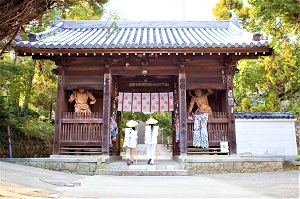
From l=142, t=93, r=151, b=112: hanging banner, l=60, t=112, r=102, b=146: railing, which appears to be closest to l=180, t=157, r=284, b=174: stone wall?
l=60, t=112, r=102, b=146: railing

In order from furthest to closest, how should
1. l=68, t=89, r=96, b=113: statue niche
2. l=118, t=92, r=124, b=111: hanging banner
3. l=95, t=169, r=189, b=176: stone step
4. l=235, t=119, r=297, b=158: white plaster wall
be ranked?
l=118, t=92, r=124, b=111: hanging banner
l=68, t=89, r=96, b=113: statue niche
l=235, t=119, r=297, b=158: white plaster wall
l=95, t=169, r=189, b=176: stone step

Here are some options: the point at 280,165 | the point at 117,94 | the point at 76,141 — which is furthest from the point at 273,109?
the point at 76,141

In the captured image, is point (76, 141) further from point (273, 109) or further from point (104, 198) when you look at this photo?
point (273, 109)

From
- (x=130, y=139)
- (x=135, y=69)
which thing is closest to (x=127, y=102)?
(x=135, y=69)

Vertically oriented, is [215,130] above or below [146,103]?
below

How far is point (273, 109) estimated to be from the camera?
12336mm

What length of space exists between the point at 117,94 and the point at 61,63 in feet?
10.7

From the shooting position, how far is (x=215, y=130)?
10133 mm

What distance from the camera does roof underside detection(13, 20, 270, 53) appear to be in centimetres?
912

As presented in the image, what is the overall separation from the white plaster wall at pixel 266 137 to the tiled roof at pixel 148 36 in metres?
2.87

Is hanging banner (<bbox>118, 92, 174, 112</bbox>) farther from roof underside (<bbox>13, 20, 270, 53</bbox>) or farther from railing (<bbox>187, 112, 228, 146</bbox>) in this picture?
roof underside (<bbox>13, 20, 270, 53</bbox>)

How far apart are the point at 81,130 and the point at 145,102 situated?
3838 millimetres

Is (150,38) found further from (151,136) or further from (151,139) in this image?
(151,139)

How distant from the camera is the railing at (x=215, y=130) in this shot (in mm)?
10062
